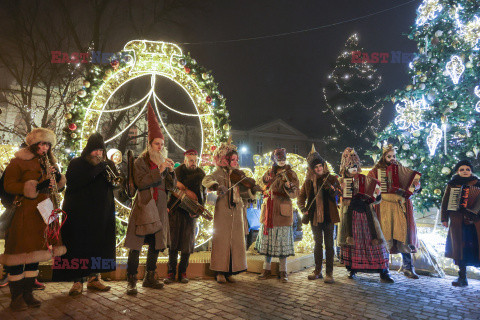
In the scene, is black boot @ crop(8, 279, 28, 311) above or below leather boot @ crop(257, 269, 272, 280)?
above

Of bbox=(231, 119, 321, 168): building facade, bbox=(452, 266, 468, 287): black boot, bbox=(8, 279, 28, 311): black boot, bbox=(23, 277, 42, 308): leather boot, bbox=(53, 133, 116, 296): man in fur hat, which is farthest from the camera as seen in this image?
bbox=(231, 119, 321, 168): building facade

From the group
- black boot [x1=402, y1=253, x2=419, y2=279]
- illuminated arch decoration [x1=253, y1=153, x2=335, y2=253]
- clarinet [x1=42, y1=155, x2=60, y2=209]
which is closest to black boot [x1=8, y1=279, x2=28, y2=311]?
clarinet [x1=42, y1=155, x2=60, y2=209]

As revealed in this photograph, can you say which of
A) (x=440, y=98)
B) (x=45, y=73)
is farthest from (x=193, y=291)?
(x=45, y=73)

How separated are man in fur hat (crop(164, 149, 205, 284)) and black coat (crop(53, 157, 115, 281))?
95 cm

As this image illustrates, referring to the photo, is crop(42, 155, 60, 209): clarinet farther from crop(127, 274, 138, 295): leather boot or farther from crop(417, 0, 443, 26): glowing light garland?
crop(417, 0, 443, 26): glowing light garland

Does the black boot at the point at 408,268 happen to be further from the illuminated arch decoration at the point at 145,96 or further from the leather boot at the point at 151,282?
the leather boot at the point at 151,282

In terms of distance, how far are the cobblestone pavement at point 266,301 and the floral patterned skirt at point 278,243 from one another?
0.47 meters

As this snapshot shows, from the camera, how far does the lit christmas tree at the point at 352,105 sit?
31.0m

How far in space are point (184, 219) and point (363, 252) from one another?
9.86 feet

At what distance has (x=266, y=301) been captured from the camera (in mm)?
4227


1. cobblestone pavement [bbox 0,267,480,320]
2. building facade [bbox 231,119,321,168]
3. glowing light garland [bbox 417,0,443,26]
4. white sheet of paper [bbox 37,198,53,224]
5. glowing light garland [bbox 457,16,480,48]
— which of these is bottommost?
cobblestone pavement [bbox 0,267,480,320]

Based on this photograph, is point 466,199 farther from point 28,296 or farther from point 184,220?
point 28,296

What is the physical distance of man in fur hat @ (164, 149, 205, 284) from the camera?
5000 millimetres

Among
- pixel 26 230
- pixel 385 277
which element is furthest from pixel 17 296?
pixel 385 277
